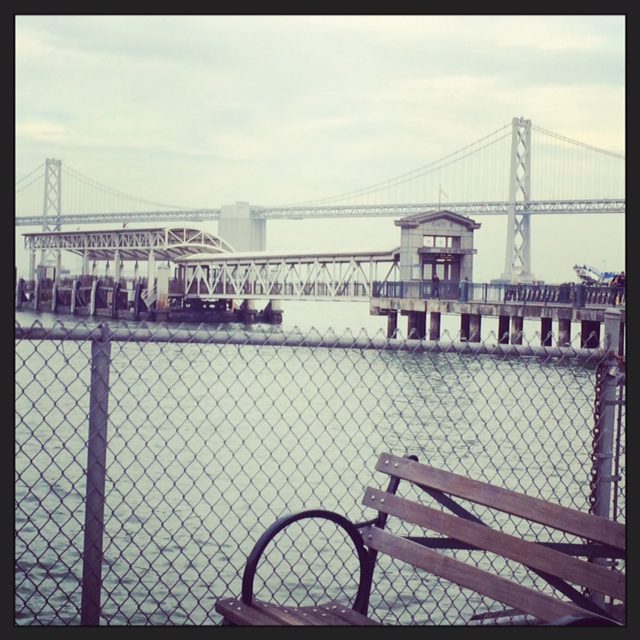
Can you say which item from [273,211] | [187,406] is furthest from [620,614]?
[273,211]

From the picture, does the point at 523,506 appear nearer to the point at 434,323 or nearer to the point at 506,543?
the point at 506,543

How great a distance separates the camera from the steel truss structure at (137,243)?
254 ft

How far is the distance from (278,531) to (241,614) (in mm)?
→ 355

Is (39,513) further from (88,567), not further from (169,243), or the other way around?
(169,243)

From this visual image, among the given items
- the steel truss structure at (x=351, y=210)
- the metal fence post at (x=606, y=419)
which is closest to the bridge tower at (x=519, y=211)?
the steel truss structure at (x=351, y=210)

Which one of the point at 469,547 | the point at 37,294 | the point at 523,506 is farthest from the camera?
the point at 37,294

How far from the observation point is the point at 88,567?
13.6ft

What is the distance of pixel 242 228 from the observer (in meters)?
102

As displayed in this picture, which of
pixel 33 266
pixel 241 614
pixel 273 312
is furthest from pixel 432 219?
pixel 33 266

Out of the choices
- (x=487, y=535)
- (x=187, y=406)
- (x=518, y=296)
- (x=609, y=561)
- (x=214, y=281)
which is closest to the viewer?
(x=487, y=535)

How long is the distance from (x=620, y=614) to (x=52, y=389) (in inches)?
903

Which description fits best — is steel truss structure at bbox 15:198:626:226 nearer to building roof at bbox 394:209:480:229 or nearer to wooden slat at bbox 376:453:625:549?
building roof at bbox 394:209:480:229

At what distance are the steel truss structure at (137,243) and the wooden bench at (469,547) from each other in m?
72.9

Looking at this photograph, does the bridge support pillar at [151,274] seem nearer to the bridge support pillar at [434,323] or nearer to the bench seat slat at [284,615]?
the bridge support pillar at [434,323]
